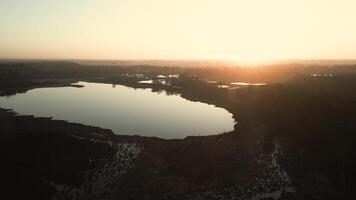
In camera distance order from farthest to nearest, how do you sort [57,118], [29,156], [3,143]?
[57,118]
[3,143]
[29,156]

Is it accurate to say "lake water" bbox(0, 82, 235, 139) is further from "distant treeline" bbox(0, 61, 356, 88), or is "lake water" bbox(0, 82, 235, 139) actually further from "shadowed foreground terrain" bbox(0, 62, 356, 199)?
"distant treeline" bbox(0, 61, 356, 88)

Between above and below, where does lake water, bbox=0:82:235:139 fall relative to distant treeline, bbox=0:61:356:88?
below

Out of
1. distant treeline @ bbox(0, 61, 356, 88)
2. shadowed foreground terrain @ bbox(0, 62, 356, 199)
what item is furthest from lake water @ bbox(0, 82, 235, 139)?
distant treeline @ bbox(0, 61, 356, 88)

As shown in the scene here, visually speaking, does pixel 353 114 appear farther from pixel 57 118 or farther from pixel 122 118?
pixel 57 118

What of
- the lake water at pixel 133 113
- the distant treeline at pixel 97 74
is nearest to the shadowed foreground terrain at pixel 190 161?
the lake water at pixel 133 113

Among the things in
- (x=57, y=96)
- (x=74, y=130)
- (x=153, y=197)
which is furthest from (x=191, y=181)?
(x=57, y=96)

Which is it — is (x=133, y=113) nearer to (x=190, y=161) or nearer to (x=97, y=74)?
(x=190, y=161)

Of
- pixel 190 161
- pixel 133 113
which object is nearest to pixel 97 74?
pixel 133 113
